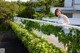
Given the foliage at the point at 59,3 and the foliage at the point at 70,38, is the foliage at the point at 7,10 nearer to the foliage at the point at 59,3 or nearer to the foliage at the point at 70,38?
the foliage at the point at 59,3

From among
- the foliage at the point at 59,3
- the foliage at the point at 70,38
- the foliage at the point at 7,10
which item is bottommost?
the foliage at the point at 59,3

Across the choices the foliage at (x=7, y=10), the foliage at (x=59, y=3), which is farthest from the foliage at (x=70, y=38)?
the foliage at (x=59, y=3)

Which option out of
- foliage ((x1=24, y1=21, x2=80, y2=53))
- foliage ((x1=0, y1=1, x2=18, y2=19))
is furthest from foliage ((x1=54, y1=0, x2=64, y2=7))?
foliage ((x1=24, y1=21, x2=80, y2=53))

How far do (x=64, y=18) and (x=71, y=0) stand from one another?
30437 mm

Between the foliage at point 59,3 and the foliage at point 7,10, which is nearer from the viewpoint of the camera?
the foliage at point 7,10

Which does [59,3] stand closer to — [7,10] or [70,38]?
[7,10]

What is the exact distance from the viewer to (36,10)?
35062 millimetres

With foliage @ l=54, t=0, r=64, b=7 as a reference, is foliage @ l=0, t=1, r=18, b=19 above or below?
above

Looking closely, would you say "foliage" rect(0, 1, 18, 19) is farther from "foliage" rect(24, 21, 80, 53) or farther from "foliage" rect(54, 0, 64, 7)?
"foliage" rect(24, 21, 80, 53)

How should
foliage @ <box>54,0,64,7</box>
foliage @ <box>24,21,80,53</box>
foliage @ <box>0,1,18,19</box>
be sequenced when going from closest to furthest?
foliage @ <box>24,21,80,53</box>
foliage @ <box>0,1,18,19</box>
foliage @ <box>54,0,64,7</box>

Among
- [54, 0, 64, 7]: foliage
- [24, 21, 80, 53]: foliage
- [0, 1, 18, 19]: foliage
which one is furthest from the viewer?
[54, 0, 64, 7]: foliage

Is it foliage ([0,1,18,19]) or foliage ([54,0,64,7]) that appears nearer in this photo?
foliage ([0,1,18,19])

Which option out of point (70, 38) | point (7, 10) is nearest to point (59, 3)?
point (7, 10)

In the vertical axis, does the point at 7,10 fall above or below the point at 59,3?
above
